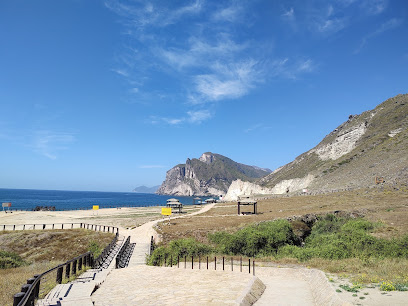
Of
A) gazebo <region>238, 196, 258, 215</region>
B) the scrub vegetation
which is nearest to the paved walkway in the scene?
the scrub vegetation

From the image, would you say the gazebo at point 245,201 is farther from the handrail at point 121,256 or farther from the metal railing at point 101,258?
the metal railing at point 101,258

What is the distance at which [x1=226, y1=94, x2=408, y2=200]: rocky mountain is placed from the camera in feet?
210

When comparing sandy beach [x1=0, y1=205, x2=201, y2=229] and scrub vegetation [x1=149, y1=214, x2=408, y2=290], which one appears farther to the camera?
sandy beach [x1=0, y1=205, x2=201, y2=229]

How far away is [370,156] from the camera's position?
82562mm

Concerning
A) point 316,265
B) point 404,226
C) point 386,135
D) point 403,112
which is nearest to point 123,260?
point 316,265

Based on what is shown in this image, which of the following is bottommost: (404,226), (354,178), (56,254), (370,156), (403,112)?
(56,254)

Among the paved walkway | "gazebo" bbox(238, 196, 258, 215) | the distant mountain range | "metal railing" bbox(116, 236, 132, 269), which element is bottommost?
"metal railing" bbox(116, 236, 132, 269)

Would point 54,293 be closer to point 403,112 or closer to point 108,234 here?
point 108,234

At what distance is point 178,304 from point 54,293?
4848 millimetres

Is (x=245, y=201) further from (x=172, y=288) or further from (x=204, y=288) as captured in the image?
(x=172, y=288)

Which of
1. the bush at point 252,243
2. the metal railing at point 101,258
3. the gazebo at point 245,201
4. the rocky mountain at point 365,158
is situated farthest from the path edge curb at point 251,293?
the rocky mountain at point 365,158

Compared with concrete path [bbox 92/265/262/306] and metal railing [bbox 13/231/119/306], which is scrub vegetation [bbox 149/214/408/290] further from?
concrete path [bbox 92/265/262/306]

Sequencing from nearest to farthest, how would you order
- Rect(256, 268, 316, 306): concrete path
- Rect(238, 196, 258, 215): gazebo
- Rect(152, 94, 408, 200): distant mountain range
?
Rect(256, 268, 316, 306): concrete path → Rect(238, 196, 258, 215): gazebo → Rect(152, 94, 408, 200): distant mountain range

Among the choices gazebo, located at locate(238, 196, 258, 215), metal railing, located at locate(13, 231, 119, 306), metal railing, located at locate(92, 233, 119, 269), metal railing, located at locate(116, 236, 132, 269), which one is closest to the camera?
metal railing, located at locate(13, 231, 119, 306)
